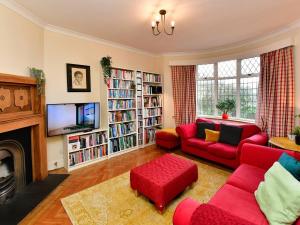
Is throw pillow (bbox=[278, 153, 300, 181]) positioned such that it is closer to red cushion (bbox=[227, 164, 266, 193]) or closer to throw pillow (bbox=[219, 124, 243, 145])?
red cushion (bbox=[227, 164, 266, 193])

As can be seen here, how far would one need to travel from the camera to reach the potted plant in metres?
4.02

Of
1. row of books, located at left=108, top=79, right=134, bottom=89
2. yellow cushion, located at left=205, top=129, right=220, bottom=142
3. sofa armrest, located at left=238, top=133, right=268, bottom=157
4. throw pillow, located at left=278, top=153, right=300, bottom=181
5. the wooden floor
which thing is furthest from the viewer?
row of books, located at left=108, top=79, right=134, bottom=89

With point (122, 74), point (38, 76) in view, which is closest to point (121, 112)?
point (122, 74)

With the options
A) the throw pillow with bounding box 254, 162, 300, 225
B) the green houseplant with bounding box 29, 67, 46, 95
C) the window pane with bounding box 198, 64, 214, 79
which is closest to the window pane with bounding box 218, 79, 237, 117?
the window pane with bounding box 198, 64, 214, 79

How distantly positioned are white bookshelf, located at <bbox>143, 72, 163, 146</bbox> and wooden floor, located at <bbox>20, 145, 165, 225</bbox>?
424mm

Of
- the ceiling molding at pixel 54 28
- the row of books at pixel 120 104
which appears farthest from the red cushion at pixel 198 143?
the ceiling molding at pixel 54 28

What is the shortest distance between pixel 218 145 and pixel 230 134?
1.16 feet


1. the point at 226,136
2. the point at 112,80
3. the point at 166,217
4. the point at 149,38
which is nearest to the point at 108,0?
the point at 149,38

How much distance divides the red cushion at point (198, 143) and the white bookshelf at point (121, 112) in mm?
1391

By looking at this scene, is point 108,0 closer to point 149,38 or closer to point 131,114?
point 149,38

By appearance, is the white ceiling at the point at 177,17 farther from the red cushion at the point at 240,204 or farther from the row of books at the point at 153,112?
the red cushion at the point at 240,204

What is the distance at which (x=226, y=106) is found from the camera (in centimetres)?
404

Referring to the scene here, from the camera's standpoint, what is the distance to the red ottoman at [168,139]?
4059mm

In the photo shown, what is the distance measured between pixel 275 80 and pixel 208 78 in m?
1.65
